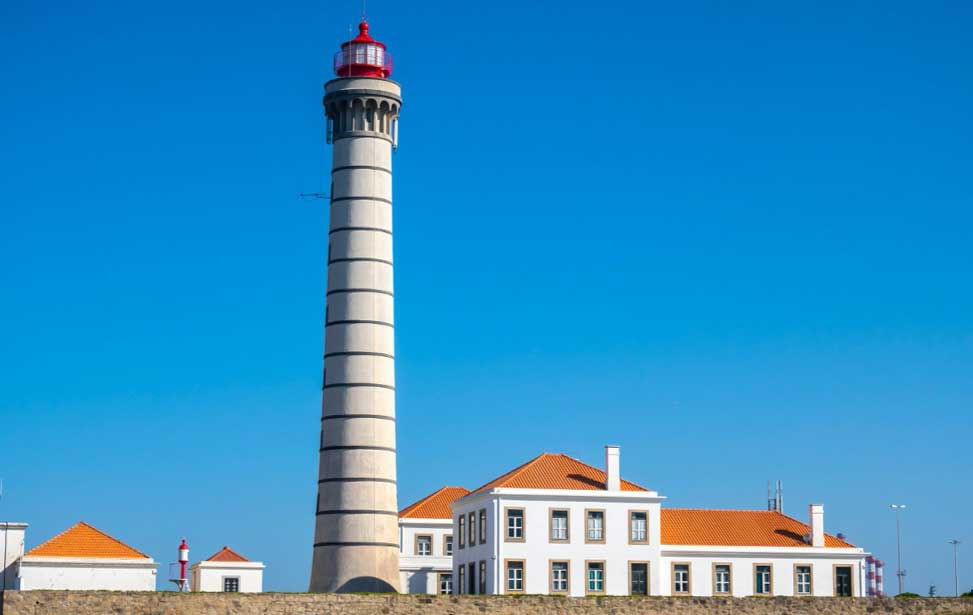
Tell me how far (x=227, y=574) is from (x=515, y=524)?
59.1ft

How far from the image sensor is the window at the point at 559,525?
57531mm

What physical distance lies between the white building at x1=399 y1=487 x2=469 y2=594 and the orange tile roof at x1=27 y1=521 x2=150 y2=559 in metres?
13.1

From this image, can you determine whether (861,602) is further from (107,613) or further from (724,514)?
(107,613)

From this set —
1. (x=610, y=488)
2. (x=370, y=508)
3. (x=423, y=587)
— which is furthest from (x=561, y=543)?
(x=423, y=587)

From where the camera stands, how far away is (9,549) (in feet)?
194

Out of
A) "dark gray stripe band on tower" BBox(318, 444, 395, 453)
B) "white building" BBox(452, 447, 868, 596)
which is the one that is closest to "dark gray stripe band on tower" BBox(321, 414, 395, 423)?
"dark gray stripe band on tower" BBox(318, 444, 395, 453)

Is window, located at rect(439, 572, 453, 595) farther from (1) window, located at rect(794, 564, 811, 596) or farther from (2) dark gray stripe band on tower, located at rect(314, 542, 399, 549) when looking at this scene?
(1) window, located at rect(794, 564, 811, 596)

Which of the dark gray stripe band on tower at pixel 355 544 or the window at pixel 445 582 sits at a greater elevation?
the dark gray stripe band on tower at pixel 355 544

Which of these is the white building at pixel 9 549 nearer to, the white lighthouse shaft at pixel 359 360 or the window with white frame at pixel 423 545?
the white lighthouse shaft at pixel 359 360

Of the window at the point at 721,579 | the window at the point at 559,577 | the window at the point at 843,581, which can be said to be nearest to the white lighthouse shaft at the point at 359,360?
the window at the point at 559,577

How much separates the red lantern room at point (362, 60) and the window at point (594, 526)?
18.0 meters

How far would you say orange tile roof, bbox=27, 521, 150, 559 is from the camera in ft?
190

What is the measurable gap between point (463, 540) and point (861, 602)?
15992 millimetres

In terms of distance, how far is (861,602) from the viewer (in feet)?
173
